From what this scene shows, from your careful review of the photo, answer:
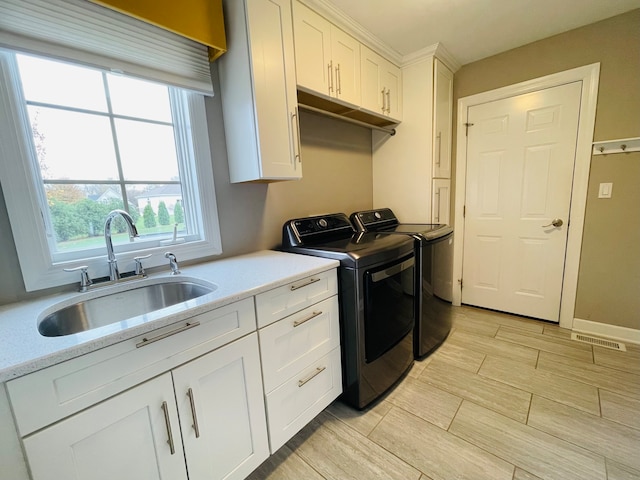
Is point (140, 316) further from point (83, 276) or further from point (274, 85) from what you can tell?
point (274, 85)

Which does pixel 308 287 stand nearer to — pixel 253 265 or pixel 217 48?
pixel 253 265

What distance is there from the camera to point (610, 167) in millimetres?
2045

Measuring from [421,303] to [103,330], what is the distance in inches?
69.2

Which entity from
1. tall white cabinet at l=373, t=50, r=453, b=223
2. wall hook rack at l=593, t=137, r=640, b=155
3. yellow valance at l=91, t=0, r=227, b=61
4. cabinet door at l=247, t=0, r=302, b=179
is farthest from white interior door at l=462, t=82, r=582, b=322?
yellow valance at l=91, t=0, r=227, b=61

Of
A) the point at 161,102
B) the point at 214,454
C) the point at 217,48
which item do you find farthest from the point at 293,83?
the point at 214,454

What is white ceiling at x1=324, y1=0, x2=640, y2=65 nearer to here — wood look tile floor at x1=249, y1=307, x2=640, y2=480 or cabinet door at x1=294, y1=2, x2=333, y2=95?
cabinet door at x1=294, y1=2, x2=333, y2=95

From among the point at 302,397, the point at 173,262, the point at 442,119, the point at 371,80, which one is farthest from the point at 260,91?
the point at 442,119

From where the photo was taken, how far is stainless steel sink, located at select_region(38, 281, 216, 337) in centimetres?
103

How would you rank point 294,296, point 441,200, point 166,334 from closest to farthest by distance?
1. point 166,334
2. point 294,296
3. point 441,200

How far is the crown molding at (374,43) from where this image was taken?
1.68 meters

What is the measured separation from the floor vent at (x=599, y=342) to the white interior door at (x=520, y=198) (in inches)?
9.4

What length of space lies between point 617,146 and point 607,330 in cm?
145

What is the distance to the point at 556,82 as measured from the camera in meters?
2.18

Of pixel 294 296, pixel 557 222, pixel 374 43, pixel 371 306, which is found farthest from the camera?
pixel 557 222
